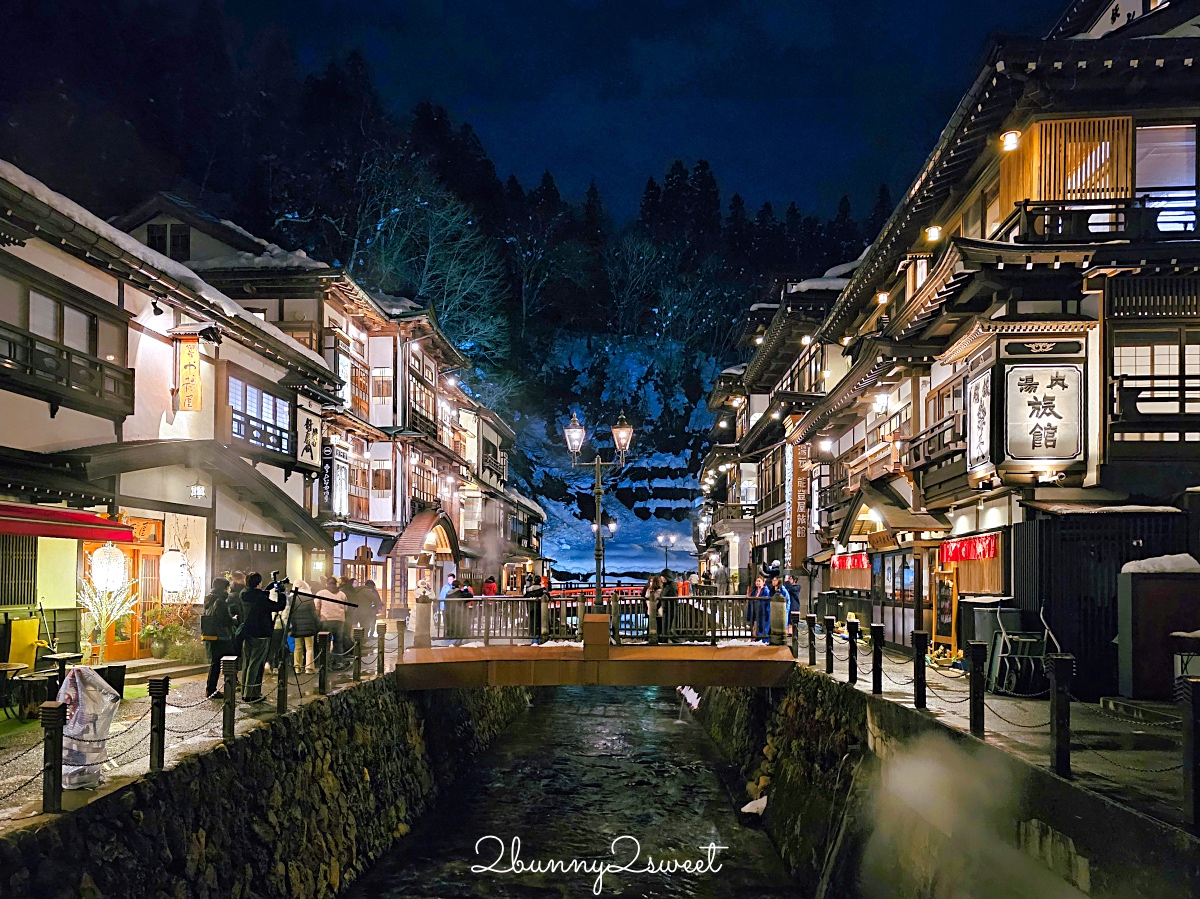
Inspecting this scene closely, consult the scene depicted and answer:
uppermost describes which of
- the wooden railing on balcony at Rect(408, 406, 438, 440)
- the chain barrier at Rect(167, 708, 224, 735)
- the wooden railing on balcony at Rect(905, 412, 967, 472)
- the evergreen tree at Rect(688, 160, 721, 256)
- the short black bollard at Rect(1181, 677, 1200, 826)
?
the evergreen tree at Rect(688, 160, 721, 256)

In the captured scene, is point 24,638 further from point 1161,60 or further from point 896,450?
point 1161,60

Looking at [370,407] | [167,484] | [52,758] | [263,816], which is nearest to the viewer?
[52,758]

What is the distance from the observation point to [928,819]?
373 inches

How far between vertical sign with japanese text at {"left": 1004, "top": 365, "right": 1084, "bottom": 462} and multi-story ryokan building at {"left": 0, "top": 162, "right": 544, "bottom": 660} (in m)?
16.2

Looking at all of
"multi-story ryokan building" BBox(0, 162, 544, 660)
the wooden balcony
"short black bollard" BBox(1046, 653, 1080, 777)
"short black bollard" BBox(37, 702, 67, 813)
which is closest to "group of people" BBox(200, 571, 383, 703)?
"multi-story ryokan building" BBox(0, 162, 544, 660)

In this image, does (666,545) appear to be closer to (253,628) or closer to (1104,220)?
(1104,220)

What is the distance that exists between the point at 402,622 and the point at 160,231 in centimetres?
1776

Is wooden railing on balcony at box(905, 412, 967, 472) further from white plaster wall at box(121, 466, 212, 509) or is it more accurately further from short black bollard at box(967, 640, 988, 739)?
white plaster wall at box(121, 466, 212, 509)

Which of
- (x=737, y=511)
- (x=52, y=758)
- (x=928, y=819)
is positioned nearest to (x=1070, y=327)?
(x=928, y=819)

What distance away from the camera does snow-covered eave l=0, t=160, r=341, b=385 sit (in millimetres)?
13680

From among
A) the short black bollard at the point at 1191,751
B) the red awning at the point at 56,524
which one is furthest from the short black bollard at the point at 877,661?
the red awning at the point at 56,524

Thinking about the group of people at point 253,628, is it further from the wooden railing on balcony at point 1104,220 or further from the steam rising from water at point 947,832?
the wooden railing on balcony at point 1104,220

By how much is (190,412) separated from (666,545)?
50395 millimetres

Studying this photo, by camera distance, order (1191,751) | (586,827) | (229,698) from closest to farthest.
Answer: (1191,751)
(229,698)
(586,827)
